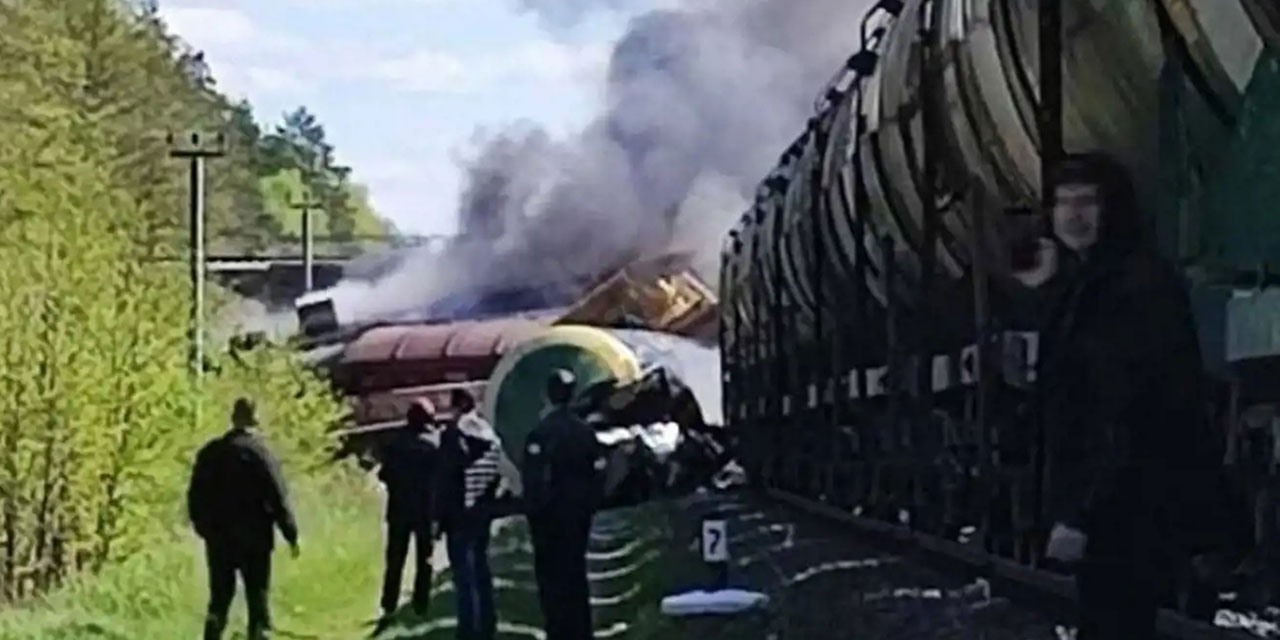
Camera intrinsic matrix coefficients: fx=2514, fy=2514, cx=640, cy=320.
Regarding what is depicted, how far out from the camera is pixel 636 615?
5633 mm

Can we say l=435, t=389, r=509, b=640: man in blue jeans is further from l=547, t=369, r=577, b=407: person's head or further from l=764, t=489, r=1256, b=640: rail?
l=764, t=489, r=1256, b=640: rail

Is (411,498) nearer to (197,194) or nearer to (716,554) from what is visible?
(716,554)

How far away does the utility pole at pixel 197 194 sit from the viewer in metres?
6.31

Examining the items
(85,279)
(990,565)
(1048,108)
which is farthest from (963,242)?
(85,279)

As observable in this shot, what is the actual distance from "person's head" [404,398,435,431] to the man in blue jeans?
6cm

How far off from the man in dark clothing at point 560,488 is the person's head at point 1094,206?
127cm

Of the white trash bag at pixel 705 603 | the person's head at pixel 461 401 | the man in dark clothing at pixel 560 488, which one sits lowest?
the white trash bag at pixel 705 603

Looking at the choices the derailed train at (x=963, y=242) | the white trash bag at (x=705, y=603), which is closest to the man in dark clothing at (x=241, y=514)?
the white trash bag at (x=705, y=603)

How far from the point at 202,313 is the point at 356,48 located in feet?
2.61

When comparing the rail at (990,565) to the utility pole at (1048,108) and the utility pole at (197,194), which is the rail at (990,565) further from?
the utility pole at (197,194)

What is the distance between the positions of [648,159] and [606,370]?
496mm

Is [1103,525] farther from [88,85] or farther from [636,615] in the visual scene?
[88,85]

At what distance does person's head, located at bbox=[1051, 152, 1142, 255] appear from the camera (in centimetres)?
457

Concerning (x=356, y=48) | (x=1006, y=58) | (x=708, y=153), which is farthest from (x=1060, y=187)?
(x=356, y=48)
